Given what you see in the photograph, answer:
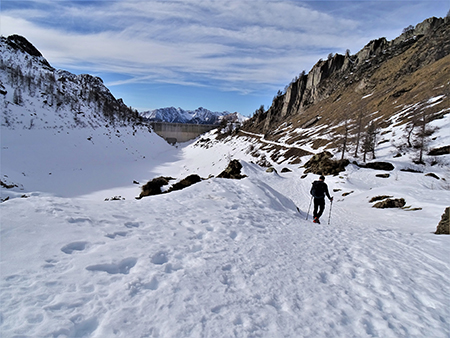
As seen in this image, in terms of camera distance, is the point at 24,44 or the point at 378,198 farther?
the point at 24,44

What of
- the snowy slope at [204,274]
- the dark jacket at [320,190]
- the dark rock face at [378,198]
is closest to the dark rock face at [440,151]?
the dark rock face at [378,198]

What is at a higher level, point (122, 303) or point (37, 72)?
point (37, 72)

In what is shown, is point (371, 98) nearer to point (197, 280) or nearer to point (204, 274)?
point (204, 274)

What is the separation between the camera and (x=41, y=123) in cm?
3378

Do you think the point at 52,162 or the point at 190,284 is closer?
the point at 190,284

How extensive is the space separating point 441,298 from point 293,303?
3.03 meters

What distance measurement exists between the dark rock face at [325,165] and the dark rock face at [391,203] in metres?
11.9

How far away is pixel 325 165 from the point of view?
28.8 metres

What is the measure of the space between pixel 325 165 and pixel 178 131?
116197mm

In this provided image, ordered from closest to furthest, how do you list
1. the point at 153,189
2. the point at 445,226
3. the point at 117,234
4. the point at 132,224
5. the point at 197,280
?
the point at 197,280 < the point at 117,234 < the point at 132,224 < the point at 445,226 < the point at 153,189

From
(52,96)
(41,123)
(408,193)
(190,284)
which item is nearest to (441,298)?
(190,284)

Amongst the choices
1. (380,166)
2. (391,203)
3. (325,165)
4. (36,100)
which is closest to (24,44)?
(36,100)

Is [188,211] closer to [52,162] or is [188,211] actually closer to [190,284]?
[190,284]

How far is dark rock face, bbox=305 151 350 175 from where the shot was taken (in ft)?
90.1
